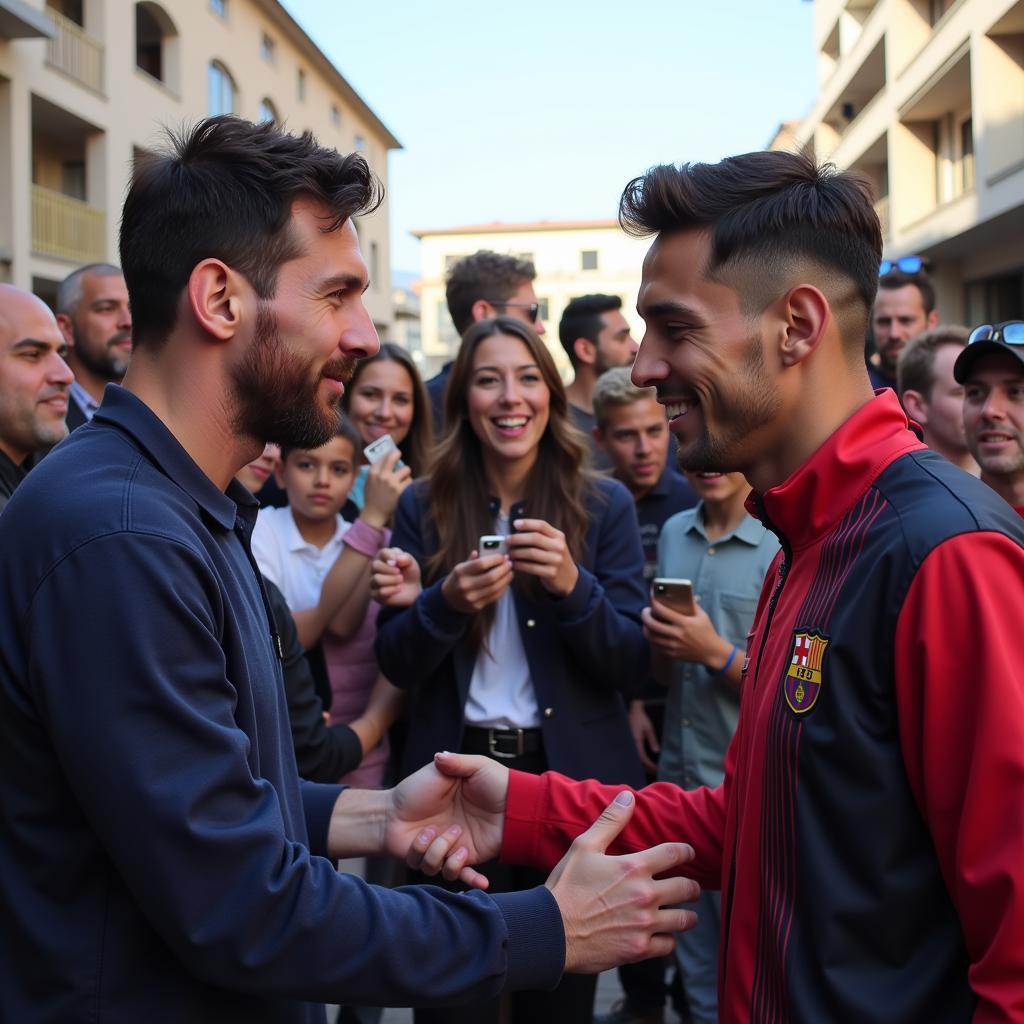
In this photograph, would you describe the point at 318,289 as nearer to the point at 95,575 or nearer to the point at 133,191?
the point at 133,191

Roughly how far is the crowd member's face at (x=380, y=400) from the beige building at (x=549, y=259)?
2239 inches

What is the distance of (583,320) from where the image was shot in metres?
6.91

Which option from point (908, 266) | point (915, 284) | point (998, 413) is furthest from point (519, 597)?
point (908, 266)

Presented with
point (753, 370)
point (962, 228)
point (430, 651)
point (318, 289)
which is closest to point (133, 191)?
point (318, 289)

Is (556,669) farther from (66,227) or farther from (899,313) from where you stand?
(66,227)

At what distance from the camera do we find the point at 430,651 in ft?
11.9

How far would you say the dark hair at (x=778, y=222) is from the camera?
6.45ft

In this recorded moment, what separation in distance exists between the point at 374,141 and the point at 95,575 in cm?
4135

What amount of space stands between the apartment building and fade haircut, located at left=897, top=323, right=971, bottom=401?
13663 millimetres

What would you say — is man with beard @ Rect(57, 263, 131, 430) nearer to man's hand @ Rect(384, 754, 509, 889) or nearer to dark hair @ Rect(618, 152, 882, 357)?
man's hand @ Rect(384, 754, 509, 889)

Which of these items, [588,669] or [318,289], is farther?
[588,669]

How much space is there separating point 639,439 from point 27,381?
2619mm

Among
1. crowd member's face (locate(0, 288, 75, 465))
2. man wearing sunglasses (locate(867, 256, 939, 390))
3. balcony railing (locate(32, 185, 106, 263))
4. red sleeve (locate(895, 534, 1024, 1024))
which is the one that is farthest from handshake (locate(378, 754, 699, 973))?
balcony railing (locate(32, 185, 106, 263))

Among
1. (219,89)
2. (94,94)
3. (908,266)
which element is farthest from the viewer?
(219,89)
